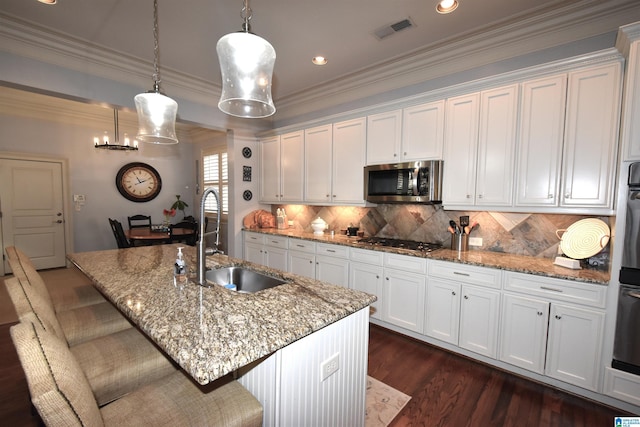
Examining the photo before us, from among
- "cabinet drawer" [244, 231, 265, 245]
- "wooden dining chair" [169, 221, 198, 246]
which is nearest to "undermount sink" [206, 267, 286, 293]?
"cabinet drawer" [244, 231, 265, 245]

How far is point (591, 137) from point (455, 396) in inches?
86.8

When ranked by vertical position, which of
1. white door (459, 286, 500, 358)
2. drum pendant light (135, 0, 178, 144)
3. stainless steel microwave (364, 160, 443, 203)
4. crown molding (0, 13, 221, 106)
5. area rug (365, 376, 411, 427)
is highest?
crown molding (0, 13, 221, 106)

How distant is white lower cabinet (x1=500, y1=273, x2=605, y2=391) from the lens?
6.45 feet

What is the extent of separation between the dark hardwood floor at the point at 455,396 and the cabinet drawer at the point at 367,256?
90cm

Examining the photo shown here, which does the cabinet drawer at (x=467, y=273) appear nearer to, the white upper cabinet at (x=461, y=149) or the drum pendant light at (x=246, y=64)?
the white upper cabinet at (x=461, y=149)

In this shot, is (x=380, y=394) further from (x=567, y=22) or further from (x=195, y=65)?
(x=195, y=65)

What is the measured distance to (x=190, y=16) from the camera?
2461 mm

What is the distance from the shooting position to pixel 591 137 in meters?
2.11

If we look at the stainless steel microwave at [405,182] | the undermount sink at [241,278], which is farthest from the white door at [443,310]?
the undermount sink at [241,278]

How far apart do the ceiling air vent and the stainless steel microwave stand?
126cm

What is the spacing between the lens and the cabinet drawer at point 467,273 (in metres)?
2.33

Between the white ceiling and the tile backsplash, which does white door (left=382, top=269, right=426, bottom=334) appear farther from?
the white ceiling

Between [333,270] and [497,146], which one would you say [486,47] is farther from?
[333,270]

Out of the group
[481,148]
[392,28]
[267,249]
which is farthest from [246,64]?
[267,249]
